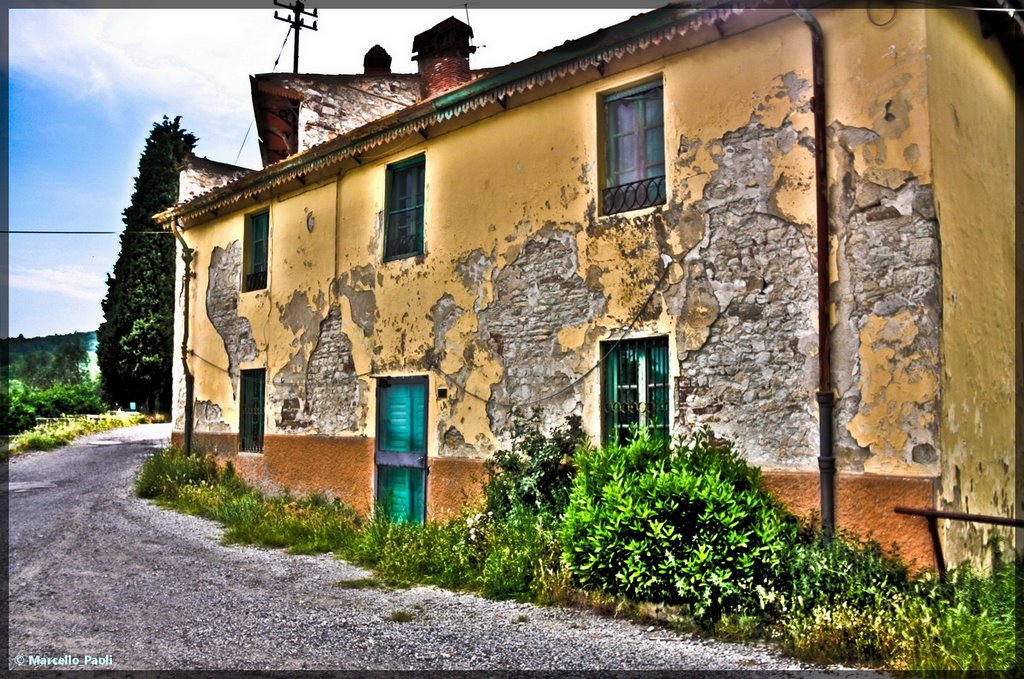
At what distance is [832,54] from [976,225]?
6.87 feet

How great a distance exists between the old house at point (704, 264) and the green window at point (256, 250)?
6.50 feet

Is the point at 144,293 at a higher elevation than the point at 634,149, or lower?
higher

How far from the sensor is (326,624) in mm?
6211

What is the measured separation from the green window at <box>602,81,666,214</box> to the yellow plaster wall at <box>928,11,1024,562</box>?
250cm

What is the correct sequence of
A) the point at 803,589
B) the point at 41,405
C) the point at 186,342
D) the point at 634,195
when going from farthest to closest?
the point at 41,405 → the point at 186,342 → the point at 634,195 → the point at 803,589

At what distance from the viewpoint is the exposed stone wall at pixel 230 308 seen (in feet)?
44.4

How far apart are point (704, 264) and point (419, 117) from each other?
4493 millimetres

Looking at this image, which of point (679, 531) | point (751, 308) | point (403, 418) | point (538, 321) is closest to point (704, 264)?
point (751, 308)

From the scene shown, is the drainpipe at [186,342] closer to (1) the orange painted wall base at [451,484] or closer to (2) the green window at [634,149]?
(1) the orange painted wall base at [451,484]

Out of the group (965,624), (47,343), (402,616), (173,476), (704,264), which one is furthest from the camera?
A: (47,343)

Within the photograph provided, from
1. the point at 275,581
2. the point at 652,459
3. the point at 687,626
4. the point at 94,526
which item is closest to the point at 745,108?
the point at 652,459

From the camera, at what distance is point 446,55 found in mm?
13750

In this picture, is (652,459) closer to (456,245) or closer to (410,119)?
(456,245)

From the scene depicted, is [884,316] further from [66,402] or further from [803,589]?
[66,402]
